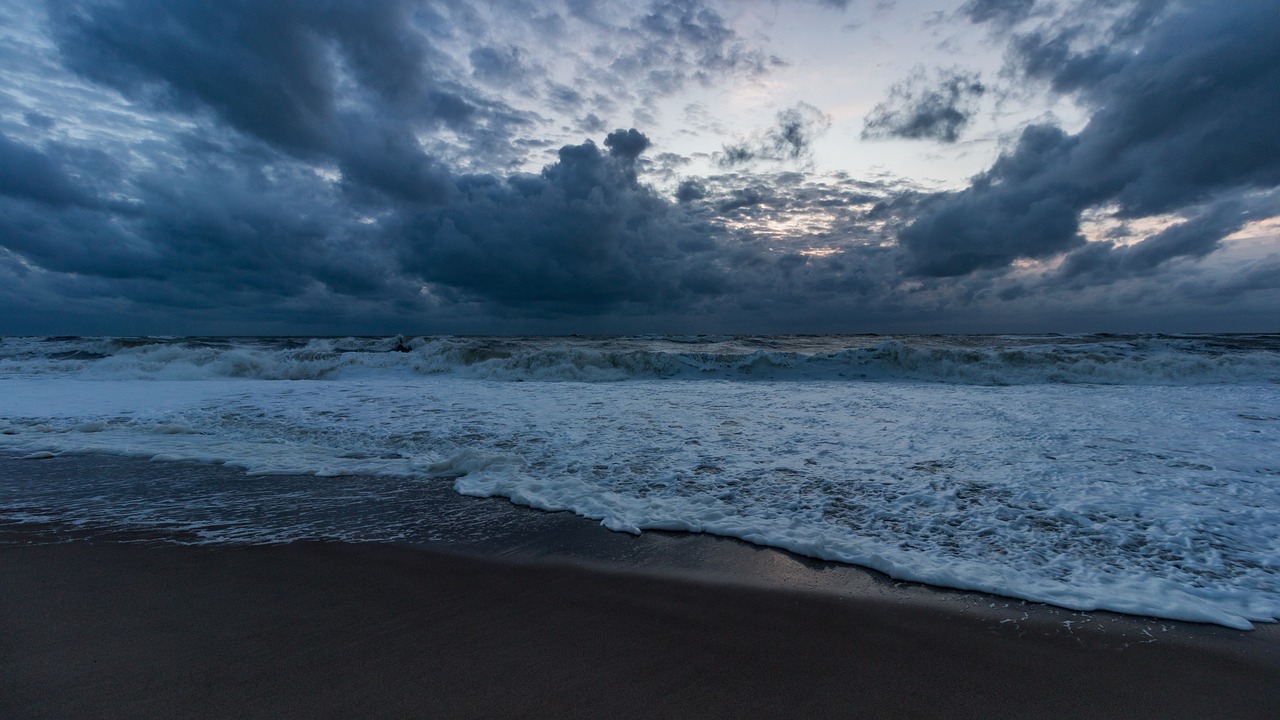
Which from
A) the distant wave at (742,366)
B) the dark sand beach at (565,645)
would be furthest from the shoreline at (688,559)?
the distant wave at (742,366)

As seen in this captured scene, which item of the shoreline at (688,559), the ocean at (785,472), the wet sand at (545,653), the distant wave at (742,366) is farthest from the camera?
the distant wave at (742,366)

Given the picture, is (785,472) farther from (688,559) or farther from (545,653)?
(545,653)

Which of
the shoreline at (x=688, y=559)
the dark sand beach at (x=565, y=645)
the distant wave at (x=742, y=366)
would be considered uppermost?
the distant wave at (x=742, y=366)

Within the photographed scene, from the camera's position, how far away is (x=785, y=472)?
17.8ft

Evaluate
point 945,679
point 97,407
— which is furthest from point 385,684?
point 97,407

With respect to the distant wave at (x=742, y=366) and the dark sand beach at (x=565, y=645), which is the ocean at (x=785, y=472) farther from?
the distant wave at (x=742, y=366)

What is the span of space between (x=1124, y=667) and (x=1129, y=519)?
240cm

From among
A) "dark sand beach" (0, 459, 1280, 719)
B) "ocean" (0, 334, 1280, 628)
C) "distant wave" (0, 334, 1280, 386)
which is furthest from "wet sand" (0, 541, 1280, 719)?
"distant wave" (0, 334, 1280, 386)

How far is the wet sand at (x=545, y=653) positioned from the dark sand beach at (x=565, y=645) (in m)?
0.01

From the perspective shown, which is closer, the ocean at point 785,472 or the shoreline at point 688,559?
the shoreline at point 688,559

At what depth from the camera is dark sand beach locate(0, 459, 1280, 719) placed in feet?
6.72

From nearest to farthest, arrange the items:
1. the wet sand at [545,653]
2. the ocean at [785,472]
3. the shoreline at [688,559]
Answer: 1. the wet sand at [545,653]
2. the shoreline at [688,559]
3. the ocean at [785,472]

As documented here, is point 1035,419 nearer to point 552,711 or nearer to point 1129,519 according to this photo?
point 1129,519

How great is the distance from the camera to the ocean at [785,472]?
138 inches
